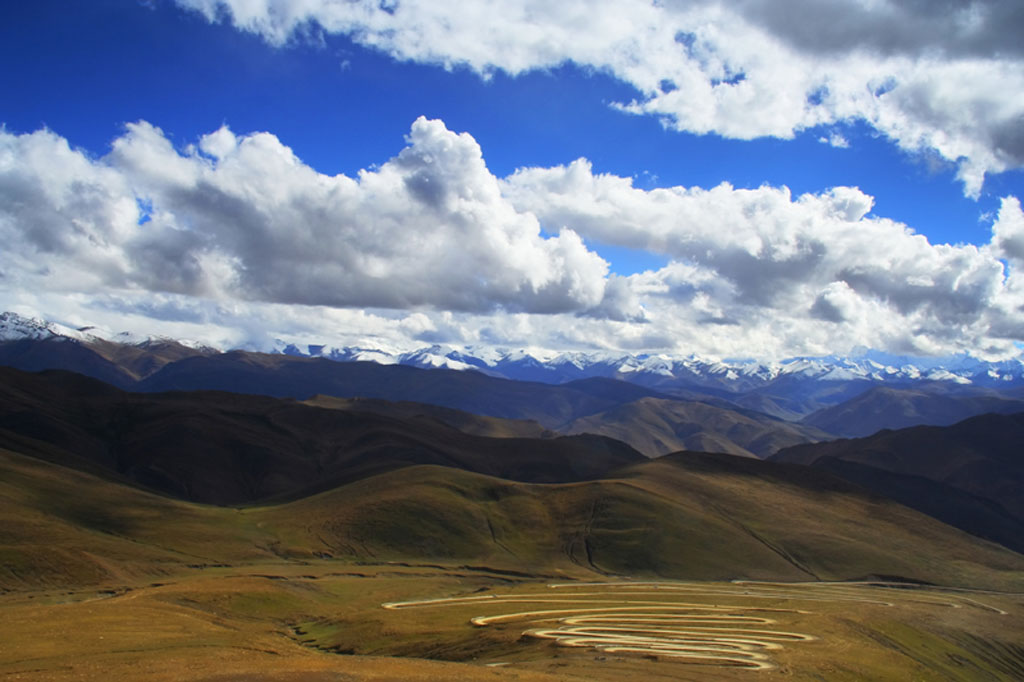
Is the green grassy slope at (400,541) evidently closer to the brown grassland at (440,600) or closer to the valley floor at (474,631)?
the brown grassland at (440,600)

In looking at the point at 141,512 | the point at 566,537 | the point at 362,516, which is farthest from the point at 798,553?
the point at 141,512

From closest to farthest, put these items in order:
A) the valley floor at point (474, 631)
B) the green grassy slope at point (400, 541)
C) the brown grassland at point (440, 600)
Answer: the valley floor at point (474, 631) < the brown grassland at point (440, 600) < the green grassy slope at point (400, 541)

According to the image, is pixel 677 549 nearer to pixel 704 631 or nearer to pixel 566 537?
pixel 566 537

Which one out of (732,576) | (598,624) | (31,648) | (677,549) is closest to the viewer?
(31,648)

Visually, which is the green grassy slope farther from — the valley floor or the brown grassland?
the valley floor

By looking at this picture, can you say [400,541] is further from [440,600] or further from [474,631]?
[474,631]

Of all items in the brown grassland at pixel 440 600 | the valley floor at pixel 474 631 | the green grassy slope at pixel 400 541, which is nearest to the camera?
the valley floor at pixel 474 631

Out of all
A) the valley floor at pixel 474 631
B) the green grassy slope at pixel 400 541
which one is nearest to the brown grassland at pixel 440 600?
the valley floor at pixel 474 631

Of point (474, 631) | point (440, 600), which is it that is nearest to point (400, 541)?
point (440, 600)
